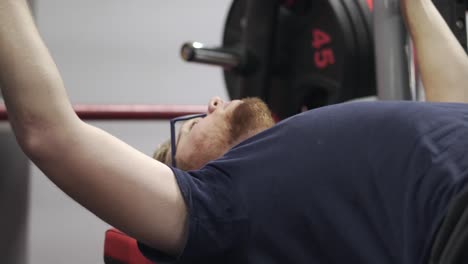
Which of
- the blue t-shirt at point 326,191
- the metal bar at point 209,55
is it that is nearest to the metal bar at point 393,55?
the metal bar at point 209,55

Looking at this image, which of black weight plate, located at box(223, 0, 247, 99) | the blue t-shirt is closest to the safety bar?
black weight plate, located at box(223, 0, 247, 99)

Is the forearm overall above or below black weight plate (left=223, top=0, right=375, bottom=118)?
above

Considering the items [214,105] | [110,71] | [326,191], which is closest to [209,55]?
[214,105]

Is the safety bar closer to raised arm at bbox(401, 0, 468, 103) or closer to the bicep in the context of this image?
raised arm at bbox(401, 0, 468, 103)

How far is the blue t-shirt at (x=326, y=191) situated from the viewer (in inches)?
32.5

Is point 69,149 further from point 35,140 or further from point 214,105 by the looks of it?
point 214,105

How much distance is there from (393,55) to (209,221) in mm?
838

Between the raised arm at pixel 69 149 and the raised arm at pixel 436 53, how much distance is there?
2.52ft

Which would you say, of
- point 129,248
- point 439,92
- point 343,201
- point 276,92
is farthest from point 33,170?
point 343,201

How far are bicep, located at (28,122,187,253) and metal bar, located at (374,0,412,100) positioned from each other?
813 mm

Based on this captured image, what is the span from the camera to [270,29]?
1778mm

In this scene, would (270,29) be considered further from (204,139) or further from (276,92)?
(204,139)

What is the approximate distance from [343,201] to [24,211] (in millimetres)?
1388

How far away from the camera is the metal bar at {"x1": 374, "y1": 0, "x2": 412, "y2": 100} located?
1.47 m
